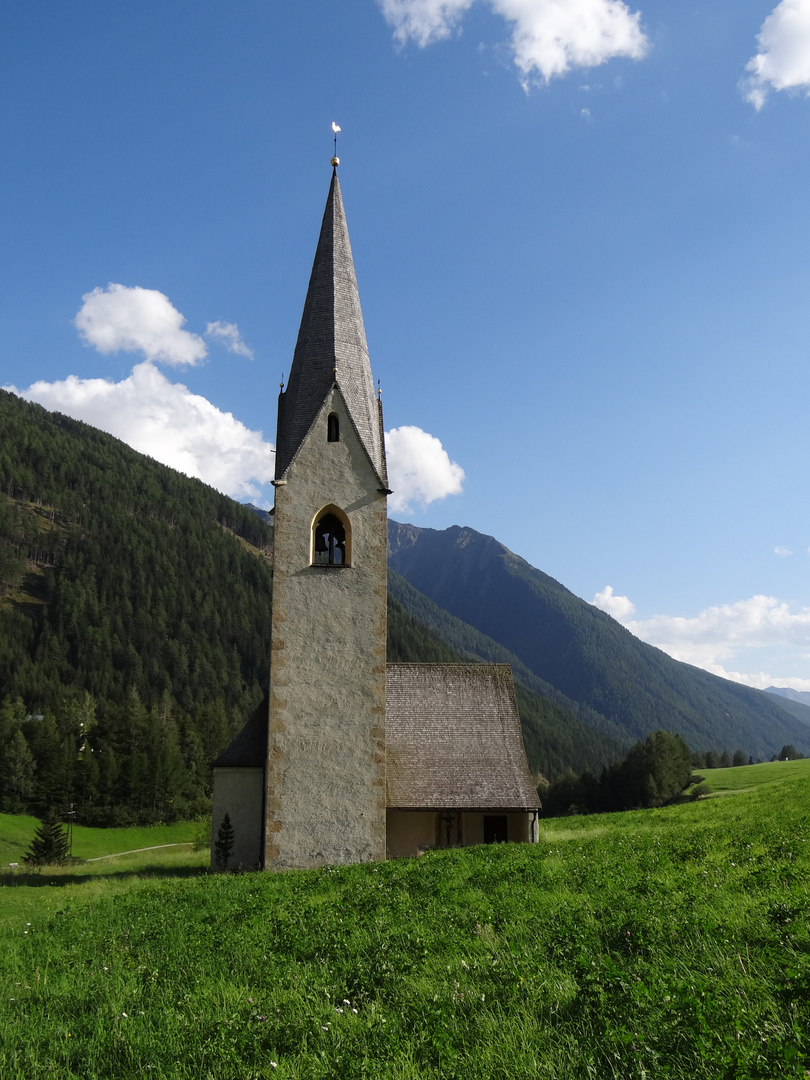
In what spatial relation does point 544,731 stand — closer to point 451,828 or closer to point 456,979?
point 451,828

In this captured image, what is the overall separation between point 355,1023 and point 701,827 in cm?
1171

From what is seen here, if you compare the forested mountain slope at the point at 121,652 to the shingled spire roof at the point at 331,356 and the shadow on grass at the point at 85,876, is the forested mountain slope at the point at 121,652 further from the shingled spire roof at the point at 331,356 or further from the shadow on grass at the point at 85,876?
the shingled spire roof at the point at 331,356

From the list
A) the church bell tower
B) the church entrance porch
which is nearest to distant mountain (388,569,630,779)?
the church entrance porch

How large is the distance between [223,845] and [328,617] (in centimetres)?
764

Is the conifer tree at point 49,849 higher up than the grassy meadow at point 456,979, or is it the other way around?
the grassy meadow at point 456,979

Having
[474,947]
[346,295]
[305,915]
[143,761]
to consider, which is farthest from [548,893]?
[143,761]

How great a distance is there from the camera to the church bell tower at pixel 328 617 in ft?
66.3

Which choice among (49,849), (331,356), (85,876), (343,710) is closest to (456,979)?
(343,710)

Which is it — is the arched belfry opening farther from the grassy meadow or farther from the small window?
the grassy meadow

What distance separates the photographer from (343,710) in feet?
68.7

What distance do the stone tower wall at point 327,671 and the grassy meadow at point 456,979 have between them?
343 inches

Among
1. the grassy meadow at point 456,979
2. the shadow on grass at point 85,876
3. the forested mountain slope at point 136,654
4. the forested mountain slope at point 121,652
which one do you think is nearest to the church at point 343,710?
the shadow on grass at point 85,876

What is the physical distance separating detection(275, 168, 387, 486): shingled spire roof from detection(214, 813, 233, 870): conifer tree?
10.9 metres

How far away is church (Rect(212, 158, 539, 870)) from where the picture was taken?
2036cm
